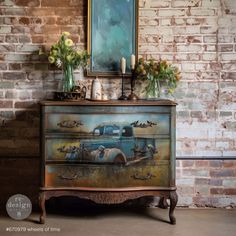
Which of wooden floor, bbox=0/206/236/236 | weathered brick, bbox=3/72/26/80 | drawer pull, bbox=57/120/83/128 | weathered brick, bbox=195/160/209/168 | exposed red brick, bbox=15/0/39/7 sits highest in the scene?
exposed red brick, bbox=15/0/39/7

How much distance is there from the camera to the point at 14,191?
3.82 m

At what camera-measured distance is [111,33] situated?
12.2 ft

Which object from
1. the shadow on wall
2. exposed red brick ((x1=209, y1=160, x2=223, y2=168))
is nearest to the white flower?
the shadow on wall

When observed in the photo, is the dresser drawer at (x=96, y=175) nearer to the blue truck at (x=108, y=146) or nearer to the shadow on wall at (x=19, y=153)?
the blue truck at (x=108, y=146)

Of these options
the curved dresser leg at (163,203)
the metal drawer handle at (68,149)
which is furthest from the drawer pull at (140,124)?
the curved dresser leg at (163,203)

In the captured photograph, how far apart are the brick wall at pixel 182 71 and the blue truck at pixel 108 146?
63 cm

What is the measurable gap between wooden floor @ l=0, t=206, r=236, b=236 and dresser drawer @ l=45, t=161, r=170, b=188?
1.12 ft

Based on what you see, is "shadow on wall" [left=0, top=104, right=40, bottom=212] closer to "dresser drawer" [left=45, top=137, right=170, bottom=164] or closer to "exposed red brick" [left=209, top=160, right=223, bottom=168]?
"dresser drawer" [left=45, top=137, right=170, bottom=164]

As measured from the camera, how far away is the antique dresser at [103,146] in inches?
128

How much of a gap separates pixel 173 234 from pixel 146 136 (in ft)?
2.61

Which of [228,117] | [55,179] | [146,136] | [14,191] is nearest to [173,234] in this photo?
[146,136]

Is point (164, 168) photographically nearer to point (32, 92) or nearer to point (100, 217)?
point (100, 217)

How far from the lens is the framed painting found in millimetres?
A: 3711

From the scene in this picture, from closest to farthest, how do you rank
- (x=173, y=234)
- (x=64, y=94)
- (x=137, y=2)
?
(x=173, y=234) → (x=64, y=94) → (x=137, y=2)
